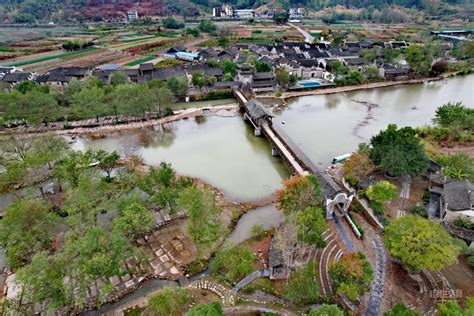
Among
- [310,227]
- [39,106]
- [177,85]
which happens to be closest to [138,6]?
[177,85]

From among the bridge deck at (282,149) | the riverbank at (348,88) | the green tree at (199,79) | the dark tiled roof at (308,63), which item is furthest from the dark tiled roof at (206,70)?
the bridge deck at (282,149)

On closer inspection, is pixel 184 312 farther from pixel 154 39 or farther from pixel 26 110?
pixel 154 39

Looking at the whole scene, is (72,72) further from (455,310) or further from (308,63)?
(455,310)

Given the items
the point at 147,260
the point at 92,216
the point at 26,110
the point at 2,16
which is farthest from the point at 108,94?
the point at 2,16

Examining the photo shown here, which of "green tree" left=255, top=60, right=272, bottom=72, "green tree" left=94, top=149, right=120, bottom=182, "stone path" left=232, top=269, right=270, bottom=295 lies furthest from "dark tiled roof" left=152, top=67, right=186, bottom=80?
"stone path" left=232, top=269, right=270, bottom=295

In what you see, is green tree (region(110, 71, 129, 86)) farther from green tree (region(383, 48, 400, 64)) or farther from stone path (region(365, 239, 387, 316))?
green tree (region(383, 48, 400, 64))

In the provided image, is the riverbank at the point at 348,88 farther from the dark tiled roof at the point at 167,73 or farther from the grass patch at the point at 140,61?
the grass patch at the point at 140,61
